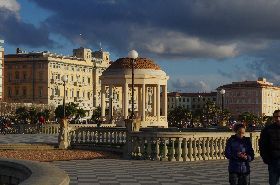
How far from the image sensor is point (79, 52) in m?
167

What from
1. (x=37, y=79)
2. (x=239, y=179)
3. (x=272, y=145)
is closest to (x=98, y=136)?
(x=272, y=145)

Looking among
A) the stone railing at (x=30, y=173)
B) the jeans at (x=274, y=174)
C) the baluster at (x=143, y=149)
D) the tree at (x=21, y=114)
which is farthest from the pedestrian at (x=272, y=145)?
the tree at (x=21, y=114)

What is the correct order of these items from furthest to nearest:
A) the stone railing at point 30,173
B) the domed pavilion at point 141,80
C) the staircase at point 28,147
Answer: the domed pavilion at point 141,80, the staircase at point 28,147, the stone railing at point 30,173

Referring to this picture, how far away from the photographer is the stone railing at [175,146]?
21484 mm

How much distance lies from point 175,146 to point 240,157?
1156cm

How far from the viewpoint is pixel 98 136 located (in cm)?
2806

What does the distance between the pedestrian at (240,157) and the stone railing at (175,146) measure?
34.8 feet

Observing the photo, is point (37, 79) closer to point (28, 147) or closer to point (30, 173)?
point (28, 147)

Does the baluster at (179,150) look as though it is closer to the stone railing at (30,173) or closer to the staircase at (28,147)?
the staircase at (28,147)

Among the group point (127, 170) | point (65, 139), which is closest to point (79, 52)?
point (65, 139)

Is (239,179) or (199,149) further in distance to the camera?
(199,149)

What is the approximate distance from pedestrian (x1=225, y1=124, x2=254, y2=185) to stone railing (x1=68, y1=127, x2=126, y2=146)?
16231mm

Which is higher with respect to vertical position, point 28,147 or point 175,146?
point 175,146

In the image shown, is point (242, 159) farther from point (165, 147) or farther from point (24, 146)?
point (24, 146)
